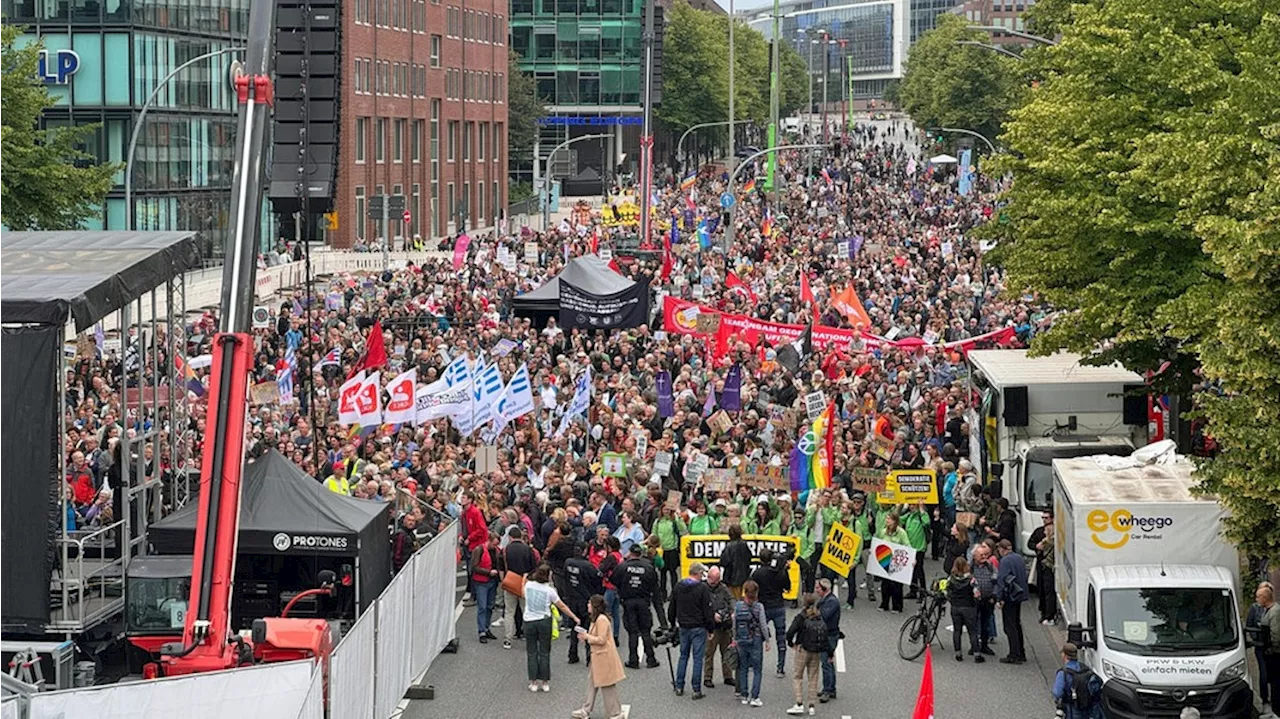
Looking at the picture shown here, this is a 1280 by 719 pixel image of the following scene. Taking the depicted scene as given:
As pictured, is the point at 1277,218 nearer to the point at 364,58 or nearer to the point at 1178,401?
the point at 1178,401

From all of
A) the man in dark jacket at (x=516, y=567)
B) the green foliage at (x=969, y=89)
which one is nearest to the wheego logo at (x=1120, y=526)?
Result: the man in dark jacket at (x=516, y=567)

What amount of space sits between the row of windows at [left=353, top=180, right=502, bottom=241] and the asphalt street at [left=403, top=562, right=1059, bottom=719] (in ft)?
186

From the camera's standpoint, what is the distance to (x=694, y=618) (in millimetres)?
20344

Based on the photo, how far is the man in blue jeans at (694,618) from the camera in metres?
20.3

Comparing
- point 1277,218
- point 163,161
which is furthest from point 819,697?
point 163,161

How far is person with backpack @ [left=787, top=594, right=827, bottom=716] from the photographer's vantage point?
64.8ft

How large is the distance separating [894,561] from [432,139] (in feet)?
248

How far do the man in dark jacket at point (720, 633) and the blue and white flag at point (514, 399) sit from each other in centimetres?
973

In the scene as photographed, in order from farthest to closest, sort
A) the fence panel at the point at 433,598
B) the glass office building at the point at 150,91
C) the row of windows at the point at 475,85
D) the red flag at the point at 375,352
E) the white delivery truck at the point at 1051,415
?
the row of windows at the point at 475,85 → the glass office building at the point at 150,91 → the red flag at the point at 375,352 → the white delivery truck at the point at 1051,415 → the fence panel at the point at 433,598

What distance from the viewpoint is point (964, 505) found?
2616 cm

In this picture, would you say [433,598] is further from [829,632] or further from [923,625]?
[923,625]

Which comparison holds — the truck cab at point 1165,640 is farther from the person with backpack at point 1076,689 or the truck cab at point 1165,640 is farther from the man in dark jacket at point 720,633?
the man in dark jacket at point 720,633

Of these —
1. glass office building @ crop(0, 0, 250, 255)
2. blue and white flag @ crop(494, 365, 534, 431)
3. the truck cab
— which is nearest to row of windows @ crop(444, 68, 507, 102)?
glass office building @ crop(0, 0, 250, 255)

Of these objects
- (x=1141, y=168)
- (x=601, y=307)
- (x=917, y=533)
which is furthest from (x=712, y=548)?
(x=601, y=307)
